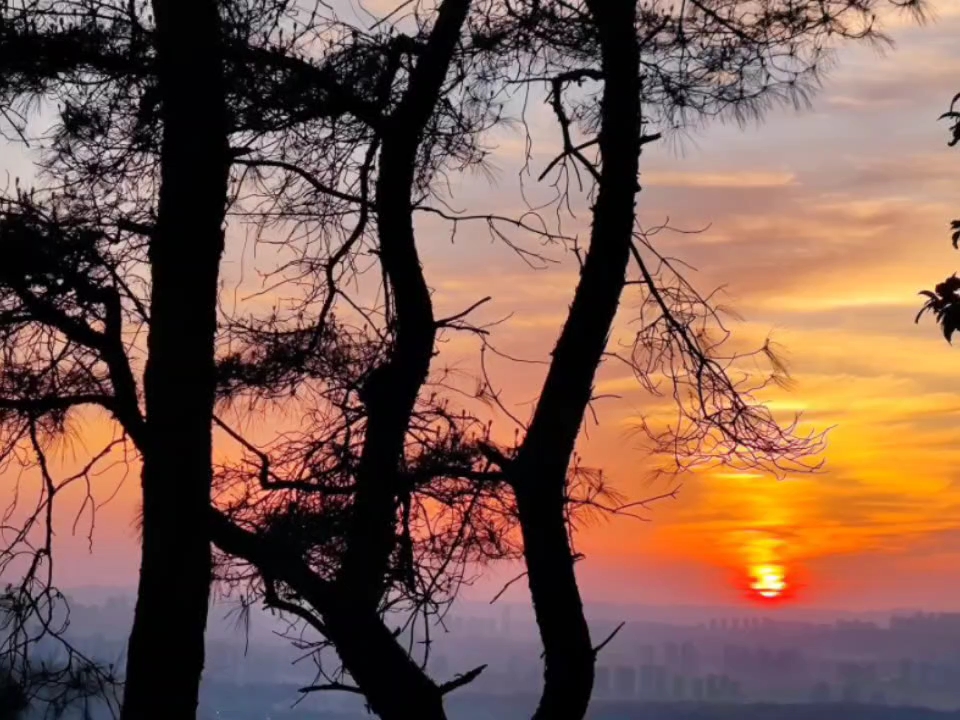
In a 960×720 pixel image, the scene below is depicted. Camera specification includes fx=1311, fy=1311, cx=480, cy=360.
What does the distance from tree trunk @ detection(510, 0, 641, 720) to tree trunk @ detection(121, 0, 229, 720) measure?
3.27ft

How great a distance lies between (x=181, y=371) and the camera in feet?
13.0

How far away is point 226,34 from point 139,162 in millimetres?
576

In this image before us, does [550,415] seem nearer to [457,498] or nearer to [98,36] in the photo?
[457,498]

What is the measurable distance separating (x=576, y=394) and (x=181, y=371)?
1.20 metres

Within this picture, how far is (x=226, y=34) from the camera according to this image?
4285 millimetres

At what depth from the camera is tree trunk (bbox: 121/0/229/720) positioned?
12.7 feet

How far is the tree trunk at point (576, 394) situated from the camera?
376 centimetres

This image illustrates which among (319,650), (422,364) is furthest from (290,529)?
(422,364)

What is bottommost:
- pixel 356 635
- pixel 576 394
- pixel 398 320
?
pixel 356 635

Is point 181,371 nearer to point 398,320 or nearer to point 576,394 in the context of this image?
point 398,320

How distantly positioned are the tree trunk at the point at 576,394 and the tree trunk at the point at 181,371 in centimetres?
100

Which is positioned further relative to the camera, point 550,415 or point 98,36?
point 98,36

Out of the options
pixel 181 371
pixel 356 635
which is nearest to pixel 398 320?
pixel 181 371

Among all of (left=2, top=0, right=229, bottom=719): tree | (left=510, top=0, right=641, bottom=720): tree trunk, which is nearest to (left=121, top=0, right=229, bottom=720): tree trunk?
(left=2, top=0, right=229, bottom=719): tree
